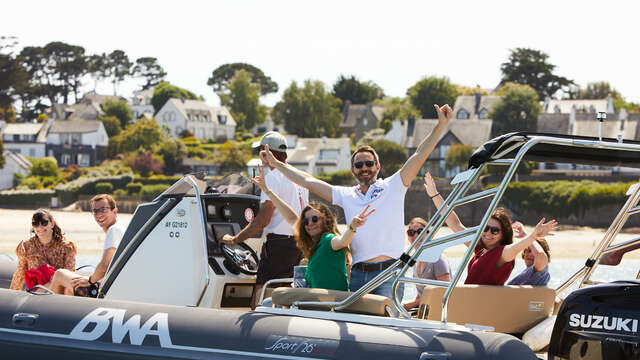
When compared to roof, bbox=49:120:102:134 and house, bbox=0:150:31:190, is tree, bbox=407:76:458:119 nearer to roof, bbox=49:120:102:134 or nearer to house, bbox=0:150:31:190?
roof, bbox=49:120:102:134

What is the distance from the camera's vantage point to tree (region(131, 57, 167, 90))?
133 metres

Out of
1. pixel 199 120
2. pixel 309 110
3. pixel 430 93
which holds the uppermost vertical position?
pixel 430 93

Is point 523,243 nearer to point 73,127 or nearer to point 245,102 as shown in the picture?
point 73,127

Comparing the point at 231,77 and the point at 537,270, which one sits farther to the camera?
Result: the point at 231,77

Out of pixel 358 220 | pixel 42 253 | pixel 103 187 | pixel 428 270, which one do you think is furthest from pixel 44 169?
pixel 358 220

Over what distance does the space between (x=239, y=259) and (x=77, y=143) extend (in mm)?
79528

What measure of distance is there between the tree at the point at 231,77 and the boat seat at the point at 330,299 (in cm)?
12735

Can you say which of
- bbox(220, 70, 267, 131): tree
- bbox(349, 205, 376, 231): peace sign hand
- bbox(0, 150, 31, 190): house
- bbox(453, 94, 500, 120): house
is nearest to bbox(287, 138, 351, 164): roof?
bbox(453, 94, 500, 120): house

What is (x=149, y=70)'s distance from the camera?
13338 cm

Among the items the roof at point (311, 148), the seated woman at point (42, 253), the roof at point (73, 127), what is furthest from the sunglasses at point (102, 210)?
the roof at point (73, 127)

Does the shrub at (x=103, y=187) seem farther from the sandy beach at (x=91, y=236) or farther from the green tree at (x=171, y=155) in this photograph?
the green tree at (x=171, y=155)

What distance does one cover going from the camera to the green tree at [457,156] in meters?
59.0

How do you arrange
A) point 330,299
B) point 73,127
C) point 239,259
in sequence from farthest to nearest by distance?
point 73,127, point 239,259, point 330,299

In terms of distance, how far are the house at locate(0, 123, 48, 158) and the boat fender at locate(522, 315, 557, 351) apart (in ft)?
276
